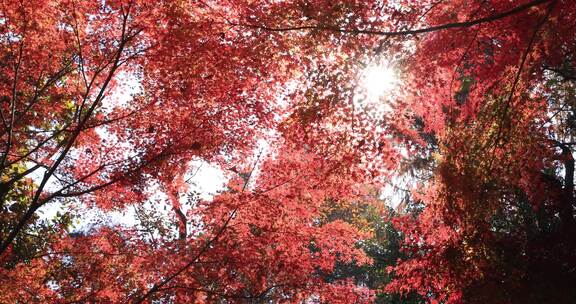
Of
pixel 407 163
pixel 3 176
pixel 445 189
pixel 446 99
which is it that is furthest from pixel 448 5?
pixel 3 176

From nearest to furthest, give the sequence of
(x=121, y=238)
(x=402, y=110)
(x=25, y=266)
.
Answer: (x=402, y=110) < (x=25, y=266) < (x=121, y=238)

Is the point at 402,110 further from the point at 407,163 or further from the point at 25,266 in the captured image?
the point at 25,266

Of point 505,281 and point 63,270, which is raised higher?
point 63,270

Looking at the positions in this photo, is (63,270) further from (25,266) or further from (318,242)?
(318,242)

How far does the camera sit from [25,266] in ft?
32.9

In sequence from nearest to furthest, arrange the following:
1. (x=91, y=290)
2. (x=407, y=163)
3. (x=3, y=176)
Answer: (x=3, y=176) → (x=91, y=290) → (x=407, y=163)

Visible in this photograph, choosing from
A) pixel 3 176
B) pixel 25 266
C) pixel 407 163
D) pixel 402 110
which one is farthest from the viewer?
pixel 407 163

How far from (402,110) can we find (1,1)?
26.0 ft

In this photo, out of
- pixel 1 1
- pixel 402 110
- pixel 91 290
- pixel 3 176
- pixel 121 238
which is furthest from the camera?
pixel 121 238

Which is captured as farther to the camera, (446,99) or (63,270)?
(63,270)

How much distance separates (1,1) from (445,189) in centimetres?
895

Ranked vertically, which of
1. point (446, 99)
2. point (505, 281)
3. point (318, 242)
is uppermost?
point (446, 99)

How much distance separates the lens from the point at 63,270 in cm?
1126

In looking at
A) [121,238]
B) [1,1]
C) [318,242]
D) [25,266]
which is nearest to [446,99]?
[318,242]
